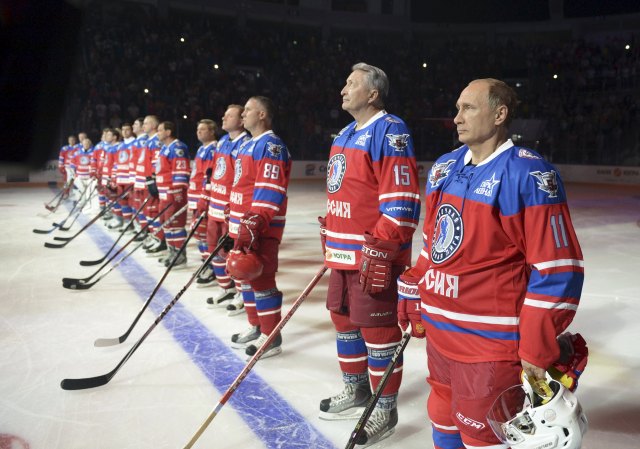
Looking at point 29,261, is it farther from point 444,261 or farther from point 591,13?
point 591,13

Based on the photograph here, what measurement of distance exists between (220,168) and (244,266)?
1.59 metres

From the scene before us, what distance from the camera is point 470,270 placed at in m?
1.75

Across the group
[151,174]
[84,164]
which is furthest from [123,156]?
[84,164]

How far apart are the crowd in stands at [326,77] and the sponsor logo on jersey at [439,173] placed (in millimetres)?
14648

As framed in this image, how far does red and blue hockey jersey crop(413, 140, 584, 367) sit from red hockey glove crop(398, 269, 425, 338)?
10cm

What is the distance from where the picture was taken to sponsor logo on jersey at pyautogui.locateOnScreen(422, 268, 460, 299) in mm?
1788

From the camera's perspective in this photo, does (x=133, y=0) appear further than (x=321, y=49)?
No

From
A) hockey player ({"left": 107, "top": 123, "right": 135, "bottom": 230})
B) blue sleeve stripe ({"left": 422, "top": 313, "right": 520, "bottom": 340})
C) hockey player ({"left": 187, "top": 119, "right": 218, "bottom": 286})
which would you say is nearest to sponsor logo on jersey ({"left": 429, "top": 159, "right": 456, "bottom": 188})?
blue sleeve stripe ({"left": 422, "top": 313, "right": 520, "bottom": 340})

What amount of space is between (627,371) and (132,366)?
285 cm

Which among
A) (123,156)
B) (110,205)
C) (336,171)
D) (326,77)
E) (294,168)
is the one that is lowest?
(294,168)

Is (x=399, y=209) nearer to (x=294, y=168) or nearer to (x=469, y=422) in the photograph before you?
(x=469, y=422)

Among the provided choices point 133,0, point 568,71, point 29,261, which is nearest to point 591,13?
Result: point 568,71

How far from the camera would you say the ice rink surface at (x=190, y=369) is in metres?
2.58

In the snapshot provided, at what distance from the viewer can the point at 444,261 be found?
1.81 meters
